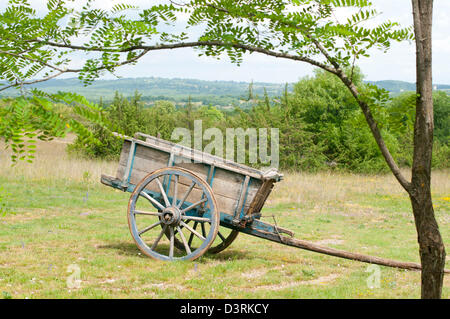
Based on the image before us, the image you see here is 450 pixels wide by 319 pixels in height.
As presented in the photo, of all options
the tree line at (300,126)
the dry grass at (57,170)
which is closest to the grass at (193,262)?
the dry grass at (57,170)

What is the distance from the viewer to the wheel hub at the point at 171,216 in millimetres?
6250

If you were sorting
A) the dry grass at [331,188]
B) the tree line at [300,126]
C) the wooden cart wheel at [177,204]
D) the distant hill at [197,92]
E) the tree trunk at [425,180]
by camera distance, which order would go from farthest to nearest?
the tree line at [300,126] < the dry grass at [331,188] < the wooden cart wheel at [177,204] < the distant hill at [197,92] < the tree trunk at [425,180]

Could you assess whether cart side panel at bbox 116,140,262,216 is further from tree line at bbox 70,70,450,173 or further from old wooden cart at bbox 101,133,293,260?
tree line at bbox 70,70,450,173

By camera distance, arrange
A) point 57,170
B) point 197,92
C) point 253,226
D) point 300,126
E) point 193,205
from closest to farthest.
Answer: point 193,205, point 253,226, point 57,170, point 300,126, point 197,92

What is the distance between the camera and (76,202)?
462 inches

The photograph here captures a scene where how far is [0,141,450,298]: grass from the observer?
16.9 ft

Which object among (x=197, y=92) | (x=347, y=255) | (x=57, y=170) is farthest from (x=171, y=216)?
(x=197, y=92)

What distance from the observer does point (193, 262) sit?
245 inches

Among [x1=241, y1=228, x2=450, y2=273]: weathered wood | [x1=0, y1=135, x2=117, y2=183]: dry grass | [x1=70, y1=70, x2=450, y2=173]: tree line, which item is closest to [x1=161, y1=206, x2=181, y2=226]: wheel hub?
[x1=241, y1=228, x2=450, y2=273]: weathered wood

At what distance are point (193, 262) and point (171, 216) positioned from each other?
2.19 ft

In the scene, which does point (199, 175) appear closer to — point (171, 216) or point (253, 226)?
point (171, 216)

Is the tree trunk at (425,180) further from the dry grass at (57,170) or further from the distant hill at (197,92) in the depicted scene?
the dry grass at (57,170)

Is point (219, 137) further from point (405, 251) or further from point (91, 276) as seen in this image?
point (91, 276)
